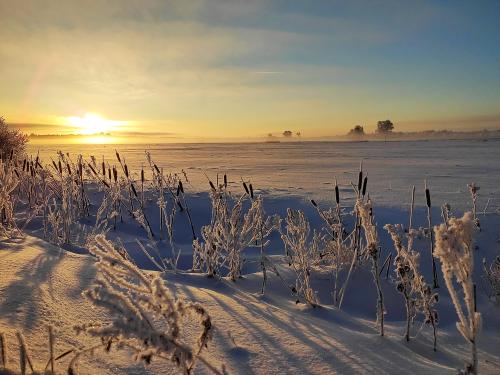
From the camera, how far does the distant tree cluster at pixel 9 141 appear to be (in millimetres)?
8922

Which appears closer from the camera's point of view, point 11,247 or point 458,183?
point 11,247

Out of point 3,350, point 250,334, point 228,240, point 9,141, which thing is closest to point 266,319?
point 250,334

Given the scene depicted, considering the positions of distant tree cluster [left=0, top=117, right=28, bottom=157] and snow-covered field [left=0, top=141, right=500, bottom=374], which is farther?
distant tree cluster [left=0, top=117, right=28, bottom=157]

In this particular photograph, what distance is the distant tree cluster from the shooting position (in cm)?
892

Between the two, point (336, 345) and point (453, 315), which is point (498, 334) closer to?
point (453, 315)

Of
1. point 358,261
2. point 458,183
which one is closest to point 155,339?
point 358,261

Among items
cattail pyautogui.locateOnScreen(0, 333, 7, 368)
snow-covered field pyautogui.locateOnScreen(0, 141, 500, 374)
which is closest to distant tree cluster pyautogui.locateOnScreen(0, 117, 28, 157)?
snow-covered field pyautogui.locateOnScreen(0, 141, 500, 374)

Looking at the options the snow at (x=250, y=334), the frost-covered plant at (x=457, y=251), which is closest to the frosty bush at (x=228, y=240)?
the snow at (x=250, y=334)

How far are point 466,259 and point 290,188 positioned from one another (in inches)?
276

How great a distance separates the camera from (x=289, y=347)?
5.37 ft

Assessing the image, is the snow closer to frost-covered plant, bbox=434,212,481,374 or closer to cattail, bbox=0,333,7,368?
cattail, bbox=0,333,7,368

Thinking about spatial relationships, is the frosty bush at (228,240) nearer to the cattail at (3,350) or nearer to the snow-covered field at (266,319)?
the snow-covered field at (266,319)

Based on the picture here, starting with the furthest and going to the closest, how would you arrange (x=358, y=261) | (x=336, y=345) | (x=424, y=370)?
(x=358, y=261), (x=336, y=345), (x=424, y=370)

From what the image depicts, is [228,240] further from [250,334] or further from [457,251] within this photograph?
[457,251]
